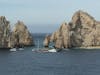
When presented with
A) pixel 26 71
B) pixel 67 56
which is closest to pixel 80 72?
pixel 26 71

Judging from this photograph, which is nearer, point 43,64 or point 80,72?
point 80,72

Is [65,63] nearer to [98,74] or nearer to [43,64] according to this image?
[43,64]

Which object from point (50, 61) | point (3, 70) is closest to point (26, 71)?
point (3, 70)

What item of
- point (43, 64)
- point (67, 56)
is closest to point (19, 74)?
point (43, 64)

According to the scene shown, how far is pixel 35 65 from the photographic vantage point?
16650 centimetres

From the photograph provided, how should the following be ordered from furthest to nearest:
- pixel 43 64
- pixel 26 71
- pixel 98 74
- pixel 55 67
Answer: pixel 43 64, pixel 55 67, pixel 26 71, pixel 98 74

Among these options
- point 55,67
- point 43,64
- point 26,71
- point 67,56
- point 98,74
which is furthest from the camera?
point 67,56

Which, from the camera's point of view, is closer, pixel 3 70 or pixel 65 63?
pixel 3 70

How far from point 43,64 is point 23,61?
1260 cm

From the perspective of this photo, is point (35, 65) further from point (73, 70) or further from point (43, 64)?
point (73, 70)

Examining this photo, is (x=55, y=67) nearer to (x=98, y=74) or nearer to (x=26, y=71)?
(x=26, y=71)

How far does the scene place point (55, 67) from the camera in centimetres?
15912

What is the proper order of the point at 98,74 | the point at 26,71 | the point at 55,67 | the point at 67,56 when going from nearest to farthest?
the point at 98,74
the point at 26,71
the point at 55,67
the point at 67,56

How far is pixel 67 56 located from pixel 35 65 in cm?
3458
